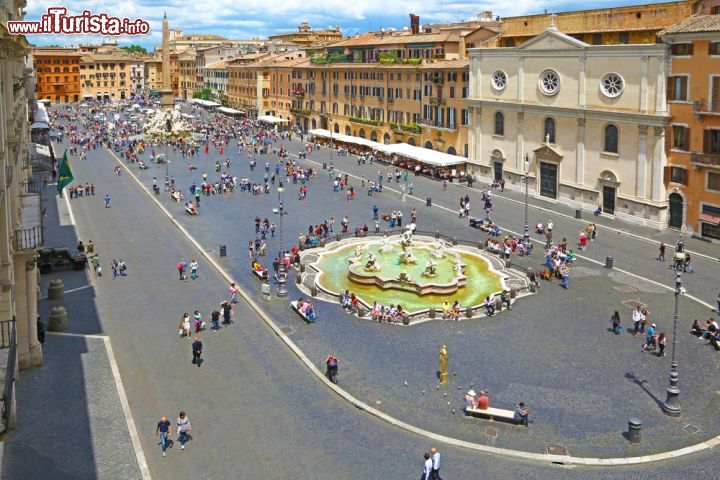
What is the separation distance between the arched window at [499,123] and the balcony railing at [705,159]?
1770 cm

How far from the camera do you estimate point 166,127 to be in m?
94.1

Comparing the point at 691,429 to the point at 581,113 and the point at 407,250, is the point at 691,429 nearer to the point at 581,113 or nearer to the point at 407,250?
the point at 407,250

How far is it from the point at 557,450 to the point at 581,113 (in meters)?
34.6

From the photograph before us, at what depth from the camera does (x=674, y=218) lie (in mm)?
44531

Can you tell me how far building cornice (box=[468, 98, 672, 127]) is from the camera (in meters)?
44.2

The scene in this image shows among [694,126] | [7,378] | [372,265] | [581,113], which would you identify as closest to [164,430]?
[7,378]

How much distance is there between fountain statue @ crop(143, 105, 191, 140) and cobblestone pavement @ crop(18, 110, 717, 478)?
57.8 meters

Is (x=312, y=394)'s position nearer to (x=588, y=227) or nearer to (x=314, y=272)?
(x=314, y=272)

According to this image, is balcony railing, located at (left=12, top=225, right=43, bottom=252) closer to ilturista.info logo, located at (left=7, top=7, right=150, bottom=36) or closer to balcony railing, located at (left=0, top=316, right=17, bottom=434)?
balcony railing, located at (left=0, top=316, right=17, bottom=434)

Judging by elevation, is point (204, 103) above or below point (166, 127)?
above

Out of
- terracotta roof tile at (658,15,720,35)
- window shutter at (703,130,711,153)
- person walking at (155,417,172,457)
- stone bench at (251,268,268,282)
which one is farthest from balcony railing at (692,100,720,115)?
person walking at (155,417,172,457)

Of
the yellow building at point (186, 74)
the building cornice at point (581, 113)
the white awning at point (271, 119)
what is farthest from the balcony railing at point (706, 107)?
the yellow building at point (186, 74)

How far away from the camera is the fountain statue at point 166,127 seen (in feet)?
305

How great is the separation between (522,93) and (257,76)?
69.2 m
